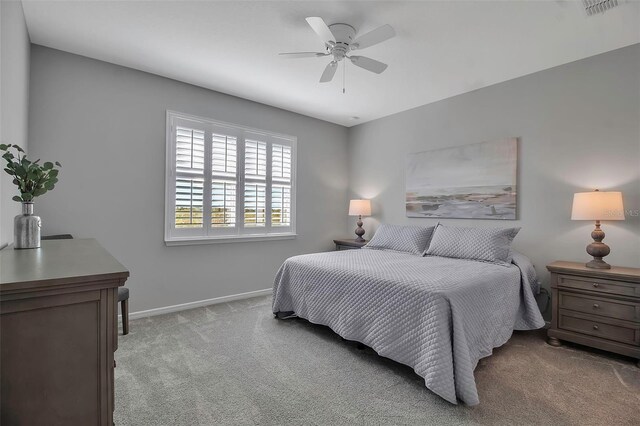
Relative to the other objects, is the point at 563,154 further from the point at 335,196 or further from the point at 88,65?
the point at 88,65

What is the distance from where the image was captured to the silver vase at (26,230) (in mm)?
A: 1571

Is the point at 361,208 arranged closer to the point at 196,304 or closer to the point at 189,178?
the point at 189,178

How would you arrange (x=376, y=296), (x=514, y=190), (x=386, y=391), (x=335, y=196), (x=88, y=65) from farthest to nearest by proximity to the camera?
(x=335, y=196), (x=514, y=190), (x=88, y=65), (x=376, y=296), (x=386, y=391)

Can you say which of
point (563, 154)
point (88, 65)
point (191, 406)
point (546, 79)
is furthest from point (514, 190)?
point (88, 65)

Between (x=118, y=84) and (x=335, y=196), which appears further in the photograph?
(x=335, y=196)

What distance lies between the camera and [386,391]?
81.1 inches

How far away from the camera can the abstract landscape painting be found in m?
3.51

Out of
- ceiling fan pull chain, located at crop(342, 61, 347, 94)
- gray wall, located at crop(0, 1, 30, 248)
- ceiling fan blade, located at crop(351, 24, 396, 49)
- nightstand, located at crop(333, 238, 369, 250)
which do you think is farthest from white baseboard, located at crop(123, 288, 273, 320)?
ceiling fan blade, located at crop(351, 24, 396, 49)

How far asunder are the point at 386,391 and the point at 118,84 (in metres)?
3.73

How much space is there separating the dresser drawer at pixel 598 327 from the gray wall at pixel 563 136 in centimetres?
56

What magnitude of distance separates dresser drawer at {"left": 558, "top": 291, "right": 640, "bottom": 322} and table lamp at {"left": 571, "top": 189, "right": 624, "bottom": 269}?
0.92 feet

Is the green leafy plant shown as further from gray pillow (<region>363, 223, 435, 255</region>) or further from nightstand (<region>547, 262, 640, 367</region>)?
nightstand (<region>547, 262, 640, 367</region>)

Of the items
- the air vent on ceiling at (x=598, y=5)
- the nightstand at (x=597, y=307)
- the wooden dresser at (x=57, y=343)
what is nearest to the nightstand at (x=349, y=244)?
the nightstand at (x=597, y=307)

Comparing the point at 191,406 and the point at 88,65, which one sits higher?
the point at 88,65
